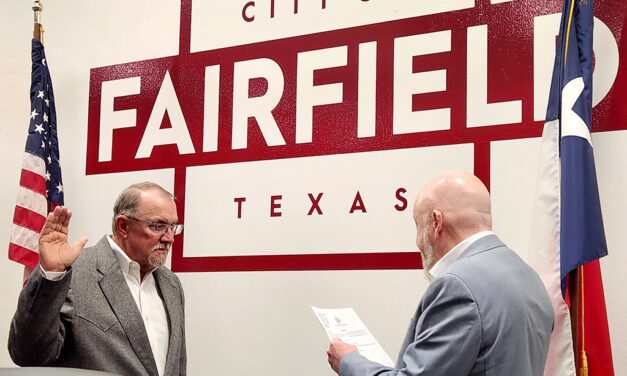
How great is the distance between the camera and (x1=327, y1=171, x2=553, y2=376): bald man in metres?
2.11

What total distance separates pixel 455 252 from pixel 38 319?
1.45 meters

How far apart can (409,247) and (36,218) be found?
2074 mm

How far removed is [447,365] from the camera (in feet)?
6.88

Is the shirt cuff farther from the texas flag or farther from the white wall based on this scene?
the texas flag

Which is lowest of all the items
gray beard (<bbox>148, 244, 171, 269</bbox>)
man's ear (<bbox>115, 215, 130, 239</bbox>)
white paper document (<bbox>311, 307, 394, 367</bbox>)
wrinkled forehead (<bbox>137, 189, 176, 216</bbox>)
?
white paper document (<bbox>311, 307, 394, 367</bbox>)

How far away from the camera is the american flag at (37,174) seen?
403 centimetres

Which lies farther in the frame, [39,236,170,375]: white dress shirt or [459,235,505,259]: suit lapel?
[39,236,170,375]: white dress shirt

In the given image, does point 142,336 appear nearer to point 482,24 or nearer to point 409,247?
point 409,247

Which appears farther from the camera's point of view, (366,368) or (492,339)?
(366,368)

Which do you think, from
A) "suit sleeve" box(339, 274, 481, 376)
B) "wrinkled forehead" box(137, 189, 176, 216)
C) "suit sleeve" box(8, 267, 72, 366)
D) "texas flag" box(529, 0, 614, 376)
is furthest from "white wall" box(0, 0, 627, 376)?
"suit sleeve" box(8, 267, 72, 366)

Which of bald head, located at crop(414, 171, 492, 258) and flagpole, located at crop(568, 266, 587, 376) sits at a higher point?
bald head, located at crop(414, 171, 492, 258)

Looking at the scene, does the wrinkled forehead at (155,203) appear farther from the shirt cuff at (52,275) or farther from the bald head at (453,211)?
the bald head at (453,211)

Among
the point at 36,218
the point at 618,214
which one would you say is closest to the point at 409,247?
the point at 618,214

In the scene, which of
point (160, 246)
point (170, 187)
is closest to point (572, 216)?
point (160, 246)
